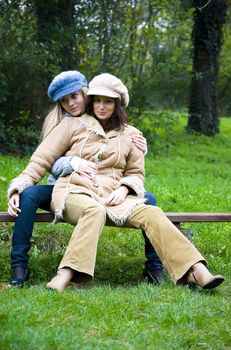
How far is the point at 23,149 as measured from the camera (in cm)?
1201

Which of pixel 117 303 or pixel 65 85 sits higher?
pixel 65 85

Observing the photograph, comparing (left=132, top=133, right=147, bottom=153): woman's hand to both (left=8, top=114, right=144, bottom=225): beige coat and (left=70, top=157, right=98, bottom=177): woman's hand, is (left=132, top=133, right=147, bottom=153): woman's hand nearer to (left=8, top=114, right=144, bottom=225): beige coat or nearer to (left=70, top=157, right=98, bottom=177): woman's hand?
(left=8, top=114, right=144, bottom=225): beige coat

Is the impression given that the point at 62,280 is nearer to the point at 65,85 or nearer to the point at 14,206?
the point at 14,206

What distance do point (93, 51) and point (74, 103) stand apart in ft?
25.3

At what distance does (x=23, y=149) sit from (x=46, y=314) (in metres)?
7.79

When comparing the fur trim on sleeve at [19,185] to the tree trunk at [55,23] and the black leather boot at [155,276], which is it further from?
the tree trunk at [55,23]

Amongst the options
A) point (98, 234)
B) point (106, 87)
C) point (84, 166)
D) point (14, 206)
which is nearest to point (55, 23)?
Answer: point (106, 87)

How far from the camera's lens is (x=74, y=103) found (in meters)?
6.05

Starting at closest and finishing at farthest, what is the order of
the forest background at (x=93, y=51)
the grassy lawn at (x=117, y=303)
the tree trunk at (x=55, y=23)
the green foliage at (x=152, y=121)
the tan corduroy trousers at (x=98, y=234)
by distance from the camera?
the grassy lawn at (x=117, y=303), the tan corduroy trousers at (x=98, y=234), the forest background at (x=93, y=51), the tree trunk at (x=55, y=23), the green foliage at (x=152, y=121)

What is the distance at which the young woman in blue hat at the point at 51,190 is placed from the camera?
548cm

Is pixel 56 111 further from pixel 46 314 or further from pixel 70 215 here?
pixel 46 314

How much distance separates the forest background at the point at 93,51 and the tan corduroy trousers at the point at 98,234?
6.37 meters

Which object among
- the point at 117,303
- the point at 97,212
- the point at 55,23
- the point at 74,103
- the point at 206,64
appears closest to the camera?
the point at 117,303

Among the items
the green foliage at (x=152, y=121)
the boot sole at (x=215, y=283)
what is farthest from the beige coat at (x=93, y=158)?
the green foliage at (x=152, y=121)
